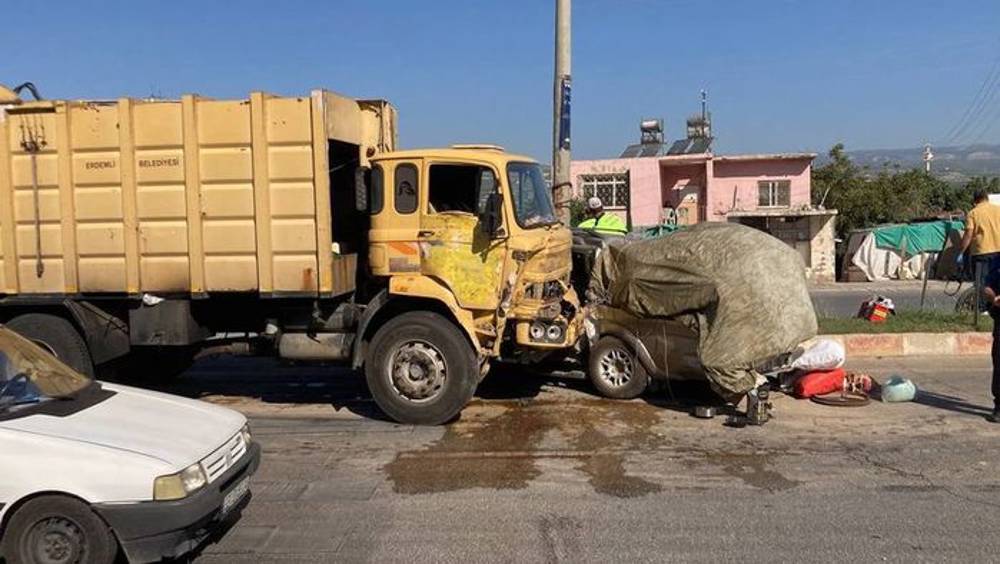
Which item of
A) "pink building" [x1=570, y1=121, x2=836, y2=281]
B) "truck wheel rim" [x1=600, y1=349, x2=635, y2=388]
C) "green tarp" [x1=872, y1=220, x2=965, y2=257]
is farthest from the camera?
"pink building" [x1=570, y1=121, x2=836, y2=281]

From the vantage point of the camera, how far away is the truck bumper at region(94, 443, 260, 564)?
4023 mm

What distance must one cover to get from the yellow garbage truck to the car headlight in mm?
3468

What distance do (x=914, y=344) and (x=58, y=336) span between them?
986 centimetres

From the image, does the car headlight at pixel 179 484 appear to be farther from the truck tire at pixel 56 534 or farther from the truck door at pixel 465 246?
the truck door at pixel 465 246

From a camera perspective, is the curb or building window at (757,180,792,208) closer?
the curb

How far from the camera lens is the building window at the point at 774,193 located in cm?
3597

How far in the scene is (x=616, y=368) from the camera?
28.5 ft

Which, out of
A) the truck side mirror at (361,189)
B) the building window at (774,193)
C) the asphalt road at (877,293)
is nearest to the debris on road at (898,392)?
the truck side mirror at (361,189)

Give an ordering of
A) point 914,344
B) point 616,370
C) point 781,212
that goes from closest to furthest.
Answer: point 616,370
point 914,344
point 781,212

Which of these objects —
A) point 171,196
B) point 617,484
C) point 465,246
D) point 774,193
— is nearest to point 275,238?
point 171,196

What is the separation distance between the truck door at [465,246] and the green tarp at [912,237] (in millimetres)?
26311

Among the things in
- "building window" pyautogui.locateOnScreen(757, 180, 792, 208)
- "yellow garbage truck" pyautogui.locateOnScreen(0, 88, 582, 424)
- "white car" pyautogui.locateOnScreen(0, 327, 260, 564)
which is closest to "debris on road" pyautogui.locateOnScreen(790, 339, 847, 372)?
"yellow garbage truck" pyautogui.locateOnScreen(0, 88, 582, 424)

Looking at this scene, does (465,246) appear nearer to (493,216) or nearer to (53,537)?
(493,216)

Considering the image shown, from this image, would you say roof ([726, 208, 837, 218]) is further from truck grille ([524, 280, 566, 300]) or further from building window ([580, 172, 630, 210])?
truck grille ([524, 280, 566, 300])
